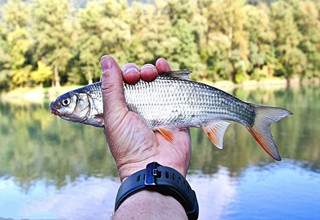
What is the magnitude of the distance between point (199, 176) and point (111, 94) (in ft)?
29.7

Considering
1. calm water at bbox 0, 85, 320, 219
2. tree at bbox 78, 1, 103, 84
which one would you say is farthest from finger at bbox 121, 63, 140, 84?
tree at bbox 78, 1, 103, 84

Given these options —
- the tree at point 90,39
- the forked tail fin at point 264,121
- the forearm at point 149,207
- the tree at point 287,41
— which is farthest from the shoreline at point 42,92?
the forearm at point 149,207

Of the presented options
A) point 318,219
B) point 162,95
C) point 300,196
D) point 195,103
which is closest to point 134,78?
point 162,95

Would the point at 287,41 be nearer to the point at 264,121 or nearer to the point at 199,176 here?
the point at 199,176

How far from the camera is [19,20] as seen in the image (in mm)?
48562

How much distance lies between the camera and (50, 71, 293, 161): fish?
329 centimetres

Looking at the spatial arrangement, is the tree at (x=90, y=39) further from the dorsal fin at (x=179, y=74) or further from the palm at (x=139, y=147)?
the palm at (x=139, y=147)

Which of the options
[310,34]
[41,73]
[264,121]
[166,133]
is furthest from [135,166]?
[310,34]

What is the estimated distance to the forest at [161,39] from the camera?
4462 centimetres

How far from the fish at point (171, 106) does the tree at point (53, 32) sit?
1726 inches

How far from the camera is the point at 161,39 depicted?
43.6m

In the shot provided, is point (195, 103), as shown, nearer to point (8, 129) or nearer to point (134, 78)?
point (134, 78)

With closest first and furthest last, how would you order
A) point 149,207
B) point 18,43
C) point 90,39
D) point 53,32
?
point 149,207 < point 90,39 < point 18,43 < point 53,32

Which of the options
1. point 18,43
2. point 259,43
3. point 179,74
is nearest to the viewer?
point 179,74
